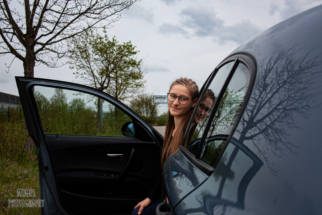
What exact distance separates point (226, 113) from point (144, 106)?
56.7 feet

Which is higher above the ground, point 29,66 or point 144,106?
point 29,66

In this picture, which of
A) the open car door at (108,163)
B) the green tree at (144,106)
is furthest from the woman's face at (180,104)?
the green tree at (144,106)

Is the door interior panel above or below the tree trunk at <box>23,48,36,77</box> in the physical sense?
below

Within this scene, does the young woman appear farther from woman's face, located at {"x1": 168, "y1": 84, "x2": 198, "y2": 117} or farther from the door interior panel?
the door interior panel

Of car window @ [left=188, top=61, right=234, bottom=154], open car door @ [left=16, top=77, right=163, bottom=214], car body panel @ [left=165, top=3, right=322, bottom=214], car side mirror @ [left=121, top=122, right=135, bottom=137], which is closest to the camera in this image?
car body panel @ [left=165, top=3, right=322, bottom=214]

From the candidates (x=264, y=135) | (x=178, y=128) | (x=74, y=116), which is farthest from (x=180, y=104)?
(x=74, y=116)

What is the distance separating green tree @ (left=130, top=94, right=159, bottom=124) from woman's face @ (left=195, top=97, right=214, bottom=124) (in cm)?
1522

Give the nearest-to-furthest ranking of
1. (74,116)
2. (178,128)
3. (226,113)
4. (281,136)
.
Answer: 1. (281,136)
2. (226,113)
3. (178,128)
4. (74,116)

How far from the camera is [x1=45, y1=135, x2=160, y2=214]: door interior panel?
279cm

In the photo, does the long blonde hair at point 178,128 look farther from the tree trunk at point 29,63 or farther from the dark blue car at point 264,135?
the tree trunk at point 29,63

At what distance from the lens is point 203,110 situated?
1655 millimetres

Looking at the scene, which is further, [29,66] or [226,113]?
[29,66]

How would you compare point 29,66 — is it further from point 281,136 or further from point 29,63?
point 281,136

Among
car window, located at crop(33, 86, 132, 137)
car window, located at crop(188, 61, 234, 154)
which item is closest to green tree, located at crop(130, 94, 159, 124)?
car window, located at crop(33, 86, 132, 137)
